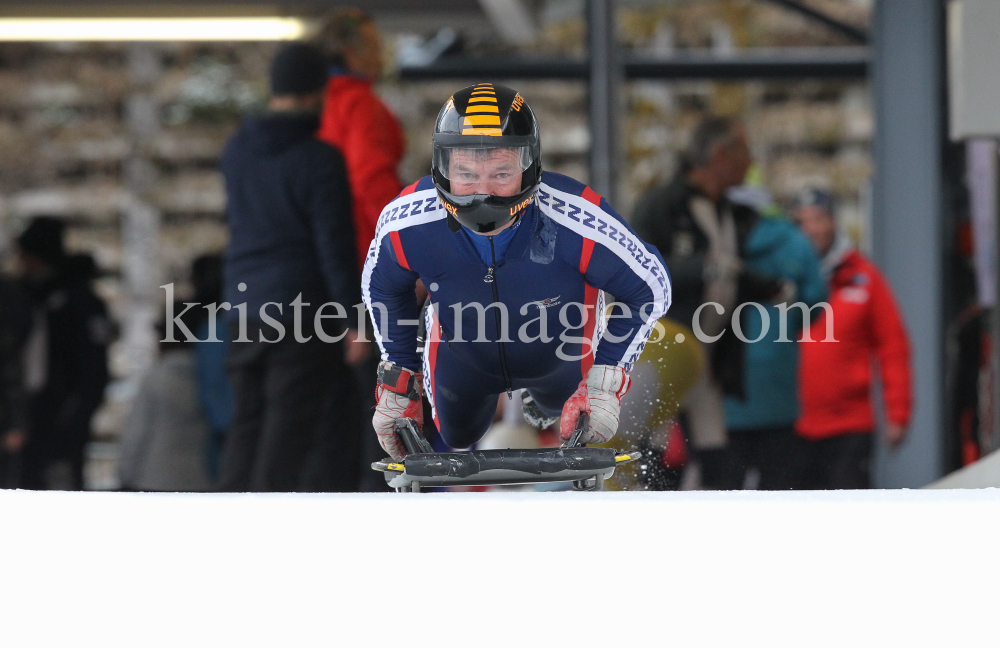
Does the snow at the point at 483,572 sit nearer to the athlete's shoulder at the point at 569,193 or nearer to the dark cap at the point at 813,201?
the athlete's shoulder at the point at 569,193

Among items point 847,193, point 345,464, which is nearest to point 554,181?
point 345,464

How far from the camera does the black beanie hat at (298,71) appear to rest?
1.41 metres

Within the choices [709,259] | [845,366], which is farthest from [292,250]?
[845,366]

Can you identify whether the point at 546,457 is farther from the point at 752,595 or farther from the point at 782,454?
the point at 782,454

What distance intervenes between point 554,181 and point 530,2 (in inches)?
126

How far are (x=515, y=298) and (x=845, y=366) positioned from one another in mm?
1378

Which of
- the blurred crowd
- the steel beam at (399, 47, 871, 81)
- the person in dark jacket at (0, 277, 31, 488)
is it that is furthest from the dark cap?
the steel beam at (399, 47, 871, 81)

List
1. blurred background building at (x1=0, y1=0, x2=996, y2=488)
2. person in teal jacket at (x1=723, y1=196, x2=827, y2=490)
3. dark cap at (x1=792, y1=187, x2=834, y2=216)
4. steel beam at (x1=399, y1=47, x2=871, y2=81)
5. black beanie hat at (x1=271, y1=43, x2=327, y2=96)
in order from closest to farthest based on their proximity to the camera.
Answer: black beanie hat at (x1=271, y1=43, x2=327, y2=96), person in teal jacket at (x1=723, y1=196, x2=827, y2=490), blurred background building at (x1=0, y1=0, x2=996, y2=488), dark cap at (x1=792, y1=187, x2=834, y2=216), steel beam at (x1=399, y1=47, x2=871, y2=81)

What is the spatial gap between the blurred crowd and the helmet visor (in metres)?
0.18

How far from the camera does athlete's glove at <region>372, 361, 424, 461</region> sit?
1213 millimetres

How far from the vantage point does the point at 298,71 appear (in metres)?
1.43

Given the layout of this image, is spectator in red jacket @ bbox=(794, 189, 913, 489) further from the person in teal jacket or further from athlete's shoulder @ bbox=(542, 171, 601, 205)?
athlete's shoulder @ bbox=(542, 171, 601, 205)

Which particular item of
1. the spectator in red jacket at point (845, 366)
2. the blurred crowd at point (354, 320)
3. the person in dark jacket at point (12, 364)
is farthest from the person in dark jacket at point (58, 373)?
the spectator in red jacket at point (845, 366)

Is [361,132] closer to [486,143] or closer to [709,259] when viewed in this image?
[486,143]
